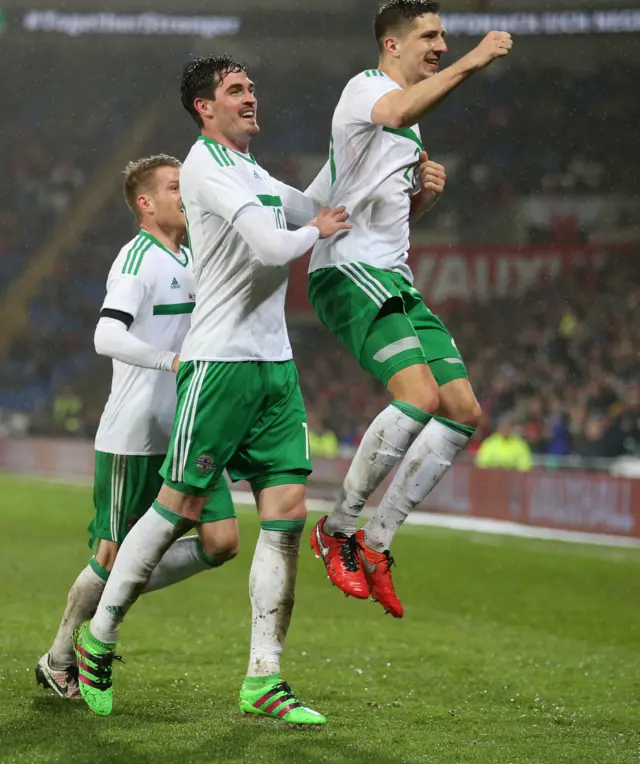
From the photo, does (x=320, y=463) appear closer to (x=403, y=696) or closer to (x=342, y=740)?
(x=403, y=696)

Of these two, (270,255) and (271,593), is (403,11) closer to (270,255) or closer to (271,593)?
(270,255)

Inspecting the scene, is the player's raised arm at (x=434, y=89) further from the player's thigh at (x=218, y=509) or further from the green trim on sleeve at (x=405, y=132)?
the player's thigh at (x=218, y=509)

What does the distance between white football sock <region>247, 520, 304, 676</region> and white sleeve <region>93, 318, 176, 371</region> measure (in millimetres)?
735

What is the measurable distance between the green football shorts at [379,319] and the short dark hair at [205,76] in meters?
0.76

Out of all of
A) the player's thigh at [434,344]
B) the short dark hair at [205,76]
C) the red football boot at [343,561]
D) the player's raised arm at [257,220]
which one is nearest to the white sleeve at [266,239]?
the player's raised arm at [257,220]

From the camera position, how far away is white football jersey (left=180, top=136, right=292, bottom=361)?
4262mm

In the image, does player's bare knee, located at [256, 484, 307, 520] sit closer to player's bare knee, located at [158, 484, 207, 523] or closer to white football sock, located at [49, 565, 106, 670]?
player's bare knee, located at [158, 484, 207, 523]

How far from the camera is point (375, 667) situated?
6109mm

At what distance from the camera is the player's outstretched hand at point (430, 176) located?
182 inches

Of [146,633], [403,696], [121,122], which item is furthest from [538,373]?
[403,696]

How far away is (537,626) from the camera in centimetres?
801

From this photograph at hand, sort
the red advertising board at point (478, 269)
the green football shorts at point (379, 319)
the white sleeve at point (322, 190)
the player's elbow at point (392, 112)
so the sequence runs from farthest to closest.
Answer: the red advertising board at point (478, 269)
the white sleeve at point (322, 190)
the green football shorts at point (379, 319)
the player's elbow at point (392, 112)

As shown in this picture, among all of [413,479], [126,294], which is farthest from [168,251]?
[413,479]

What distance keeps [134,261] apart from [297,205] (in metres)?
0.72
